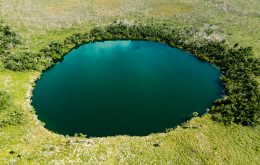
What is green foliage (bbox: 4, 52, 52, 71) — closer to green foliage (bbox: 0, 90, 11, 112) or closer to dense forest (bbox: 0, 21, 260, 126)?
dense forest (bbox: 0, 21, 260, 126)

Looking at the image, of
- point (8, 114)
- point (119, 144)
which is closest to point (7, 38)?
point (8, 114)

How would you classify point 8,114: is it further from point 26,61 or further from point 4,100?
point 26,61

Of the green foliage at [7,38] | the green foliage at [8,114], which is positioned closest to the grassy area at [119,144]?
the green foliage at [8,114]

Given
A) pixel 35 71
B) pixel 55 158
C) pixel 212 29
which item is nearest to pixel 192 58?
pixel 212 29

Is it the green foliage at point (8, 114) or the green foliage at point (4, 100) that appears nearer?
the green foliage at point (8, 114)

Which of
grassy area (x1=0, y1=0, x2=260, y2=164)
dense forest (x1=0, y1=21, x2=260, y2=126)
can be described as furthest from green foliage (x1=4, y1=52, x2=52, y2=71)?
grassy area (x1=0, y1=0, x2=260, y2=164)

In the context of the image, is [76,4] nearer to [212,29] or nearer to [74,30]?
[74,30]

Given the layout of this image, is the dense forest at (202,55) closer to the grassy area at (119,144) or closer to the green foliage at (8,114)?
the green foliage at (8,114)

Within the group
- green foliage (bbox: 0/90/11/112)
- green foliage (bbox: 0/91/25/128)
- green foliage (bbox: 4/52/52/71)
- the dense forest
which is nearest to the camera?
green foliage (bbox: 0/91/25/128)

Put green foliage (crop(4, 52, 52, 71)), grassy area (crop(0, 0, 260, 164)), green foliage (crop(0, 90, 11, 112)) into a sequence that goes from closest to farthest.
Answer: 1. grassy area (crop(0, 0, 260, 164))
2. green foliage (crop(0, 90, 11, 112))
3. green foliage (crop(4, 52, 52, 71))
